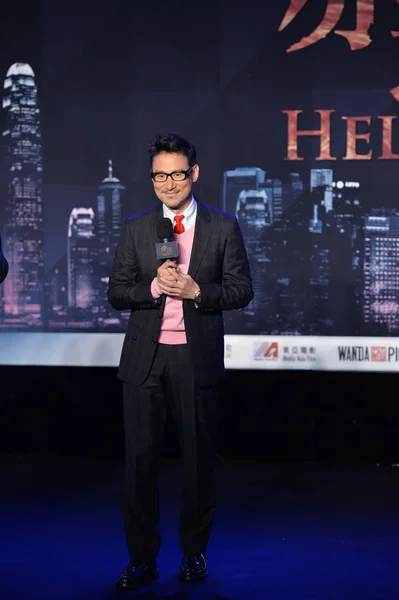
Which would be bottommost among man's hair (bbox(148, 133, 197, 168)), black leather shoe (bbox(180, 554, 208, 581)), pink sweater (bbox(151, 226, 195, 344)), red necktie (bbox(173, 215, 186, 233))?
black leather shoe (bbox(180, 554, 208, 581))

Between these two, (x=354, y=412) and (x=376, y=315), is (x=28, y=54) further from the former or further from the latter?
(x=354, y=412)

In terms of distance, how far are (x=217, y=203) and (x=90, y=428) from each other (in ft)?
5.13

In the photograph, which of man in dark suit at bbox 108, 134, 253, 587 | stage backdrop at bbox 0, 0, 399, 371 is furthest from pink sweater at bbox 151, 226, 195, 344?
stage backdrop at bbox 0, 0, 399, 371

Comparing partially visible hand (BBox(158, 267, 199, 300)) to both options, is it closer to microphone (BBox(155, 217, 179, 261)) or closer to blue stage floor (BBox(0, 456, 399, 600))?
microphone (BBox(155, 217, 179, 261))

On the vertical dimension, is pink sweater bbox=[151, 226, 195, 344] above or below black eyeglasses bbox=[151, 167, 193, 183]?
below

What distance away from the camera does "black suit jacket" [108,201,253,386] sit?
285cm

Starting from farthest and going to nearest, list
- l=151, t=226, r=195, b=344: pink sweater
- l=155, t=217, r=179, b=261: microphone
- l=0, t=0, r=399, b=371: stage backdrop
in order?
l=0, t=0, r=399, b=371: stage backdrop < l=151, t=226, r=195, b=344: pink sweater < l=155, t=217, r=179, b=261: microphone

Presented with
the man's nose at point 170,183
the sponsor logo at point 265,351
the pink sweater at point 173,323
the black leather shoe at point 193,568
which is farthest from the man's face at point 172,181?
the sponsor logo at point 265,351

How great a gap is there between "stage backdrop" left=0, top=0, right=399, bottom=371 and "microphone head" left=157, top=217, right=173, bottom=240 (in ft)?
6.36

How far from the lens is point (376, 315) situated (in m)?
4.54

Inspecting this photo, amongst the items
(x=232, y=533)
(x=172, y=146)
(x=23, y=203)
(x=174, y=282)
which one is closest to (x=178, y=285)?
(x=174, y=282)

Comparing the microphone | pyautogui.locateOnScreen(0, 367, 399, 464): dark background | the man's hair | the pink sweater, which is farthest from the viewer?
pyautogui.locateOnScreen(0, 367, 399, 464): dark background

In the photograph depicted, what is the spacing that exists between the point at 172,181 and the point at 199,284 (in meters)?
0.37

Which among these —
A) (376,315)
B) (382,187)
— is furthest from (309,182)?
(376,315)
